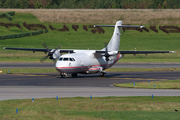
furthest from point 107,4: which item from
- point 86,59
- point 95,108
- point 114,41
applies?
point 95,108

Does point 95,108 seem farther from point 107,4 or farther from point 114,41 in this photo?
point 107,4

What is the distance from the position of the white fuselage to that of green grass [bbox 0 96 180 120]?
15551mm

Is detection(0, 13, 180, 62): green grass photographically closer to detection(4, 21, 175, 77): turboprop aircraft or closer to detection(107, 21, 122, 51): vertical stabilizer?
detection(107, 21, 122, 51): vertical stabilizer

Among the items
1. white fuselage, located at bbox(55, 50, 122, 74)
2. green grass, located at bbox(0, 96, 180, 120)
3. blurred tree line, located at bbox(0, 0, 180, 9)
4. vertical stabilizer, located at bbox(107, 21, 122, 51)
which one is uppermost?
blurred tree line, located at bbox(0, 0, 180, 9)

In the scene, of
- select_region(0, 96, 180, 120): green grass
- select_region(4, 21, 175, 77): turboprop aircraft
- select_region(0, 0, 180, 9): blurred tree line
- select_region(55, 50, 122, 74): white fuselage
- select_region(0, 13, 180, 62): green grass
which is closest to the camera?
select_region(0, 96, 180, 120): green grass

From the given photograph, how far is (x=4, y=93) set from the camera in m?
25.4

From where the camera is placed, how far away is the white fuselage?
38.1 metres

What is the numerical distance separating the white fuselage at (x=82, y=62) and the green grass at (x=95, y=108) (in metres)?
15.6

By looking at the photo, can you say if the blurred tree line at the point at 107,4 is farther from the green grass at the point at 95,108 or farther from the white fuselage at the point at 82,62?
the green grass at the point at 95,108

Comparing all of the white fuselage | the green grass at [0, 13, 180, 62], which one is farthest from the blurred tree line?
the white fuselage

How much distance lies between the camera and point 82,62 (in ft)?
132

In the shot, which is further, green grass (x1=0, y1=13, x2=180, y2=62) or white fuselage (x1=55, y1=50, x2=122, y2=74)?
green grass (x1=0, y1=13, x2=180, y2=62)

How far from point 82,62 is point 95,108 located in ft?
70.4

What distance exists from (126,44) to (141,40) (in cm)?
756
